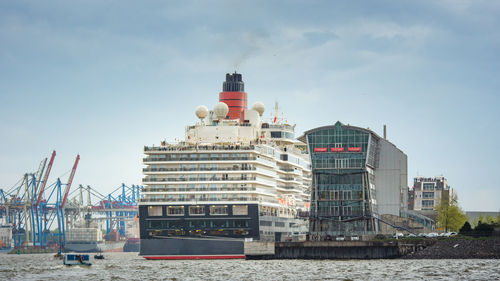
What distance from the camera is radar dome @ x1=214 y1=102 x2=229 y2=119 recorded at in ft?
437

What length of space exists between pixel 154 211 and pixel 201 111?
773 inches

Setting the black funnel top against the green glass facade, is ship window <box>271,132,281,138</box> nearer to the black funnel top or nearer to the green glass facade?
the black funnel top

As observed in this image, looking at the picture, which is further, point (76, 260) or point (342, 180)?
point (342, 180)

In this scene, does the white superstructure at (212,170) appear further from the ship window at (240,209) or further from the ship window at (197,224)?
the ship window at (197,224)

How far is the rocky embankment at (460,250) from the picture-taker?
103 metres

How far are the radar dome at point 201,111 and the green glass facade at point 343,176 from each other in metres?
15.5

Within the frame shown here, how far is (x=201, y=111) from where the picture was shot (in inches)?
5226

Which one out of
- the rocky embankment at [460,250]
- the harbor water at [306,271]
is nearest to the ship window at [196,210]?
the harbor water at [306,271]

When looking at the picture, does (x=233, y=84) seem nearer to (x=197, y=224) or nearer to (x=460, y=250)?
(x=197, y=224)

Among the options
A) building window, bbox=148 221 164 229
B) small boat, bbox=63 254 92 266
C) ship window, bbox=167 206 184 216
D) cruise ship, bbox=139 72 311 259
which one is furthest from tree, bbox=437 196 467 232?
small boat, bbox=63 254 92 266

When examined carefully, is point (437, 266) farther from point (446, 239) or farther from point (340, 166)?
point (340, 166)

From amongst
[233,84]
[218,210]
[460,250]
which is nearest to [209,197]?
[218,210]

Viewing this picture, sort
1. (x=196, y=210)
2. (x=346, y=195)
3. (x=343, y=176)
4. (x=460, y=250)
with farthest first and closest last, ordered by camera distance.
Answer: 1. (x=346, y=195)
2. (x=343, y=176)
3. (x=196, y=210)
4. (x=460, y=250)

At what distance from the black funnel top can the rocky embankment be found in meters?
44.8
